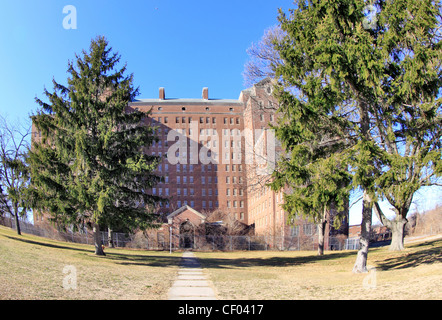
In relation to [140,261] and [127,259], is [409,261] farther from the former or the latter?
[127,259]

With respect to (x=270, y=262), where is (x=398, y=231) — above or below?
above

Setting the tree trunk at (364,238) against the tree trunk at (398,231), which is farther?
the tree trunk at (398,231)

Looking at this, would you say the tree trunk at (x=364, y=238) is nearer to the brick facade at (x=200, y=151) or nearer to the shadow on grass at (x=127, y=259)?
the shadow on grass at (x=127, y=259)

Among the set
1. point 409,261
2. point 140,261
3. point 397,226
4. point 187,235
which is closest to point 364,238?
point 409,261

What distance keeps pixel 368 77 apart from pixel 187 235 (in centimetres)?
3804

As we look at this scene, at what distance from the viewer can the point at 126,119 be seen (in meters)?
22.7

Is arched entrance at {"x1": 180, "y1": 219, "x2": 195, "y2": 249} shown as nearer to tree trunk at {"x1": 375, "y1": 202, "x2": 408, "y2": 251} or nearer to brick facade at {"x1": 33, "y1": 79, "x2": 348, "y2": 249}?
tree trunk at {"x1": 375, "y1": 202, "x2": 408, "y2": 251}

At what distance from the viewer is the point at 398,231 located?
71.4ft

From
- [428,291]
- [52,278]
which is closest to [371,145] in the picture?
[428,291]

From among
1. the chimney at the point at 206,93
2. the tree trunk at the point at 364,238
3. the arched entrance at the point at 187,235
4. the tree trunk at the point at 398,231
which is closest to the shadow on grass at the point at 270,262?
the tree trunk at the point at 398,231

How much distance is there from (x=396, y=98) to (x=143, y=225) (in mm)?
14807

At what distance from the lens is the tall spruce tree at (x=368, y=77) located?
13.0 metres

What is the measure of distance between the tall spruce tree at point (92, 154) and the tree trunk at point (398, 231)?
560 inches
